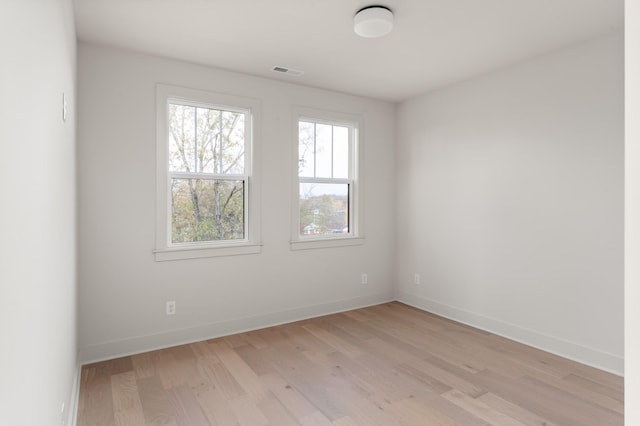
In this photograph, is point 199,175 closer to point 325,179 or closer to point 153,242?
point 153,242

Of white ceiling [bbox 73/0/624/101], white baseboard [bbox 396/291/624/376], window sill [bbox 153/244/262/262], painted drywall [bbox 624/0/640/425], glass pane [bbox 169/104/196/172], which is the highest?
white ceiling [bbox 73/0/624/101]

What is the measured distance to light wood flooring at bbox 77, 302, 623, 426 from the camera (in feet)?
7.55

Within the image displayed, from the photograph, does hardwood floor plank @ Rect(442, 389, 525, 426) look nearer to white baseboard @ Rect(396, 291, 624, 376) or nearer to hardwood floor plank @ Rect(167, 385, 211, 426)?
white baseboard @ Rect(396, 291, 624, 376)

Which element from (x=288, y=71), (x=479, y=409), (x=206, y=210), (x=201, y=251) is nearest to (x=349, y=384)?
(x=479, y=409)

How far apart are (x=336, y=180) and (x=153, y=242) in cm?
214

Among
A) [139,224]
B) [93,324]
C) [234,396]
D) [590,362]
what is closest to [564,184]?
[590,362]

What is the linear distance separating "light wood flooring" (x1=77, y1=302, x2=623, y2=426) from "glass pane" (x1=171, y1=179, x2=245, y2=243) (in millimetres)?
1014

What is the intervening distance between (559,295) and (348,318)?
2063mm

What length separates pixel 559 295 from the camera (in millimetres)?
3238

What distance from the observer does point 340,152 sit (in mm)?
4547

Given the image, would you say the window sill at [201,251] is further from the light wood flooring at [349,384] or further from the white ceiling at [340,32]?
the white ceiling at [340,32]

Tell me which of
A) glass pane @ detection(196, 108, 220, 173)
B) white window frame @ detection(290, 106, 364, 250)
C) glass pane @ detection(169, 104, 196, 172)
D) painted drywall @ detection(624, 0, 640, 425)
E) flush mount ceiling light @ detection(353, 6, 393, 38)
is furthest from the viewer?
white window frame @ detection(290, 106, 364, 250)

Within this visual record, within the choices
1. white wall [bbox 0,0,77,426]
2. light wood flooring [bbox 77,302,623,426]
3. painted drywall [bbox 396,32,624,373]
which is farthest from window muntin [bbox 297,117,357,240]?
white wall [bbox 0,0,77,426]

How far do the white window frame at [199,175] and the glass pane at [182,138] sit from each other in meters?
0.07
